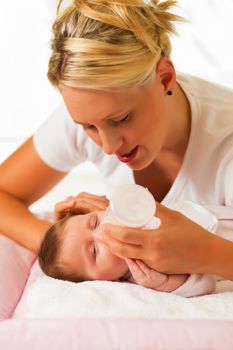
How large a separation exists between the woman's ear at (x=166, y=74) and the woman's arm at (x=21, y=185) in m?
0.50

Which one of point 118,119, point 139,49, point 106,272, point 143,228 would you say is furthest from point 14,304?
point 139,49

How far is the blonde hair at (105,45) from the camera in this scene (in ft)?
4.92

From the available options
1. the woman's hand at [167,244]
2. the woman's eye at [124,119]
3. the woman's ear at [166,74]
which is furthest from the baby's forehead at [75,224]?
the woman's ear at [166,74]


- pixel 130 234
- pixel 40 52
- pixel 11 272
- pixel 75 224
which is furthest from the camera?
pixel 40 52

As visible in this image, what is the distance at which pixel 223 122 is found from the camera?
1805mm

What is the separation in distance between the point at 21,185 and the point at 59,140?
184 mm

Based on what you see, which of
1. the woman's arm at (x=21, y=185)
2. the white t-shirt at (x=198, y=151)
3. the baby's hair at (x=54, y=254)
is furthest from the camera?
the woman's arm at (x=21, y=185)

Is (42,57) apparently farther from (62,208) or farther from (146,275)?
(146,275)

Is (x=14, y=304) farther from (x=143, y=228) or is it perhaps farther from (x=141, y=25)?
(x=141, y=25)

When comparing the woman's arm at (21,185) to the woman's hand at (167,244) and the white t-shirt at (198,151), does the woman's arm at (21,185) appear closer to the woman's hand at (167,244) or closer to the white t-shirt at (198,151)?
the white t-shirt at (198,151)

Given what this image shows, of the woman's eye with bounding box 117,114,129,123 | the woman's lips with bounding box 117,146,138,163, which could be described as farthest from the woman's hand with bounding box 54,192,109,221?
the woman's eye with bounding box 117,114,129,123

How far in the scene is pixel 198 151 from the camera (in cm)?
180

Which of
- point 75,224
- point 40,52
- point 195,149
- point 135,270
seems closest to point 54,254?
point 75,224

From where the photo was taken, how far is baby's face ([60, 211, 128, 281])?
1.59 metres
